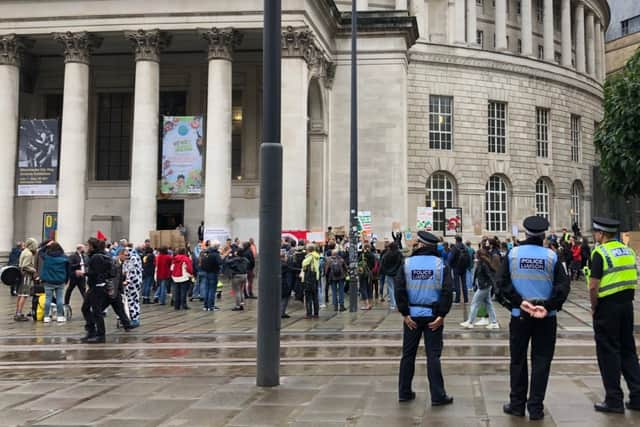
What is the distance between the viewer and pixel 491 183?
142ft

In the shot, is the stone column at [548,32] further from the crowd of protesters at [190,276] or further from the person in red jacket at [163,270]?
the person in red jacket at [163,270]

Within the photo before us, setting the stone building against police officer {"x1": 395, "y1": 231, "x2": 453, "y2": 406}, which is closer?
police officer {"x1": 395, "y1": 231, "x2": 453, "y2": 406}

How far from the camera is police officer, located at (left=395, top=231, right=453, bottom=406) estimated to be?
6922 mm

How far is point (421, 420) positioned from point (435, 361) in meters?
0.72

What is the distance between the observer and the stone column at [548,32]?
156ft

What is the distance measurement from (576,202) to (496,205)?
9.55 meters

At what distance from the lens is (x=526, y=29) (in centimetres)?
4653

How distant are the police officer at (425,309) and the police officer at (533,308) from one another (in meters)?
0.68

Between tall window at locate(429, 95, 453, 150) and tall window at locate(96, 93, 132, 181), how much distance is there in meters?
18.9

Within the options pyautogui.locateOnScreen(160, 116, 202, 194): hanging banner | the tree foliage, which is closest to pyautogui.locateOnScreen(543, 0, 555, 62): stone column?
the tree foliage

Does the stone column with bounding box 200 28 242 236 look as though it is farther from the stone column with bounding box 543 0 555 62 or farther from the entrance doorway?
the stone column with bounding box 543 0 555 62

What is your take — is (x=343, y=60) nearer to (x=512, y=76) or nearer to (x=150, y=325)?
(x=512, y=76)

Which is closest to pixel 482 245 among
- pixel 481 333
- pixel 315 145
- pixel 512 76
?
pixel 481 333

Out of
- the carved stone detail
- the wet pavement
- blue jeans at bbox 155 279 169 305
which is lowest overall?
the wet pavement
